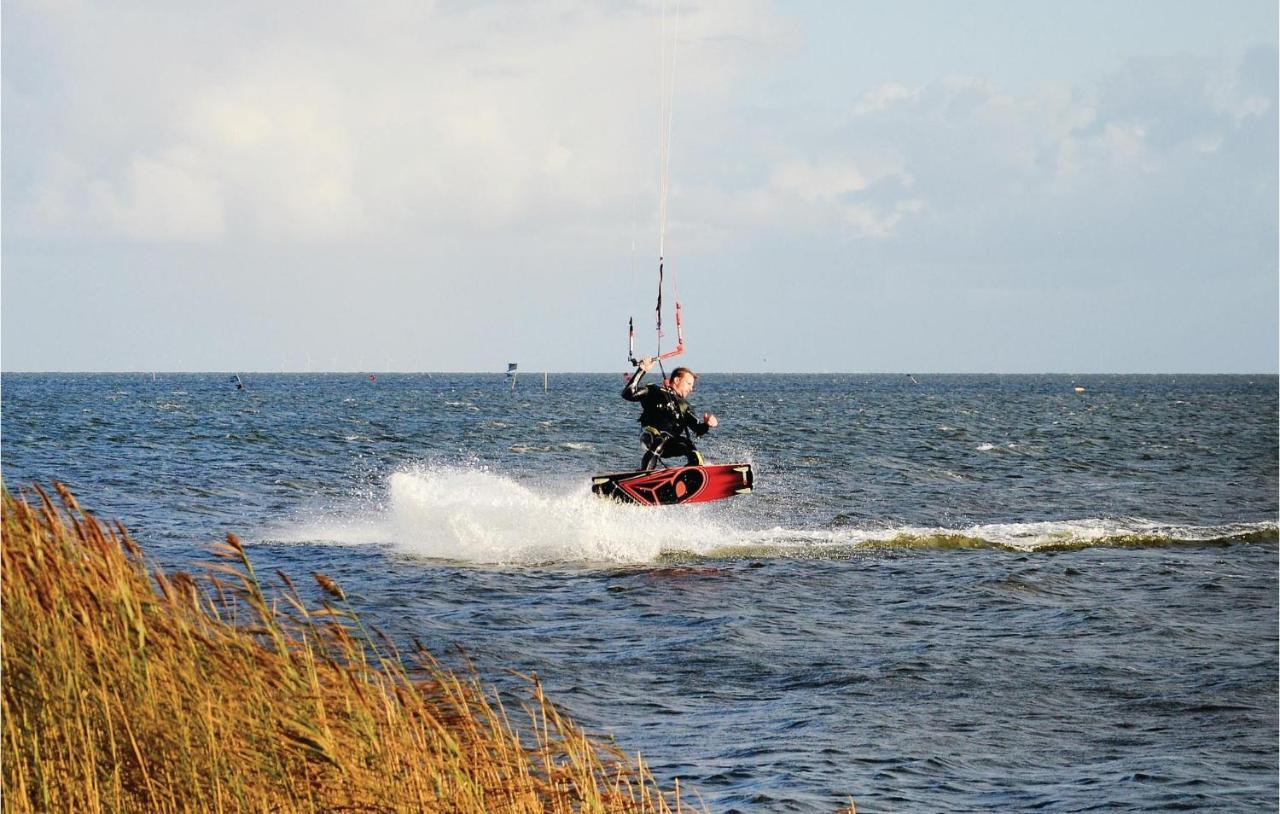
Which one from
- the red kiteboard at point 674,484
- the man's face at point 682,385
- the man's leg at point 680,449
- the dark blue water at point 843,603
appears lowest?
the dark blue water at point 843,603

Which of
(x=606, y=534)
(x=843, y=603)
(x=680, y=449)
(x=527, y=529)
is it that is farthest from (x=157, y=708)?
(x=527, y=529)

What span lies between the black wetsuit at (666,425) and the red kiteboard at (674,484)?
209 millimetres

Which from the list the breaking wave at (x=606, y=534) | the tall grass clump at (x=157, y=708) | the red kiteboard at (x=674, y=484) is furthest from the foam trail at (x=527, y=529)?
the tall grass clump at (x=157, y=708)

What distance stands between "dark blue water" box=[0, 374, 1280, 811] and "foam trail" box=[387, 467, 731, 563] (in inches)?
2.8

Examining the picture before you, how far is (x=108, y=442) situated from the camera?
2064 inches

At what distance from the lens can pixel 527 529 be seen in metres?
24.9

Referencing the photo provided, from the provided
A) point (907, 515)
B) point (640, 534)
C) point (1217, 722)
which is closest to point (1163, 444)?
point (907, 515)

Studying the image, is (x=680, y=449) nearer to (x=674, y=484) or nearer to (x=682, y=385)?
(x=674, y=484)

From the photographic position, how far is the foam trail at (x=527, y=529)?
23.7 meters

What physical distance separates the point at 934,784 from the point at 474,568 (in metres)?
12.4

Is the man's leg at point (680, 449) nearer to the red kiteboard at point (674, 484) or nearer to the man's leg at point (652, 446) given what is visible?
the man's leg at point (652, 446)

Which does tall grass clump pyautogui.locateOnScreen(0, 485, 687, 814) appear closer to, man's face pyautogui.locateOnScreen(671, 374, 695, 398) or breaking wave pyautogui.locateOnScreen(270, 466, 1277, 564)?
A: man's face pyautogui.locateOnScreen(671, 374, 695, 398)

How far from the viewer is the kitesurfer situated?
65.8 feet

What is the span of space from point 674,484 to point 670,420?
129 centimetres
